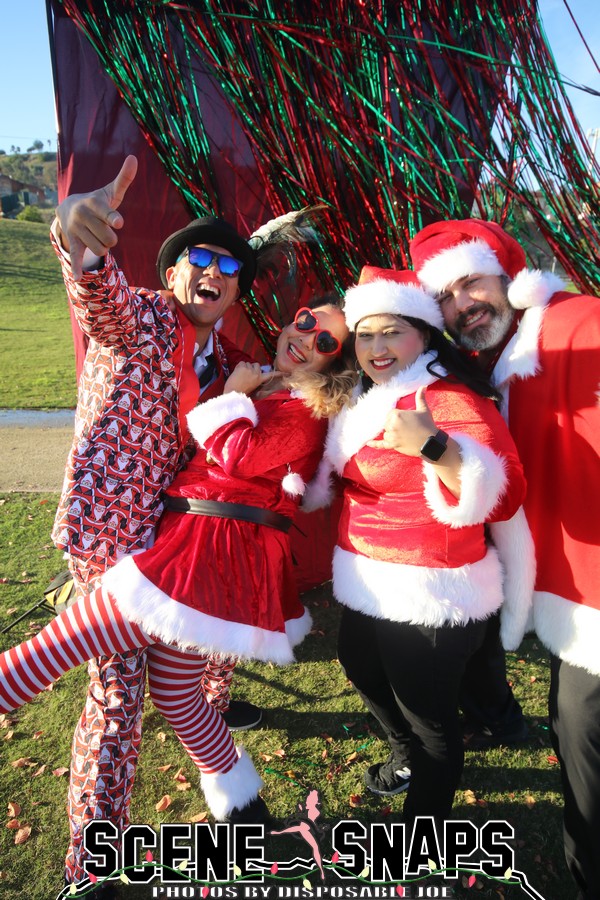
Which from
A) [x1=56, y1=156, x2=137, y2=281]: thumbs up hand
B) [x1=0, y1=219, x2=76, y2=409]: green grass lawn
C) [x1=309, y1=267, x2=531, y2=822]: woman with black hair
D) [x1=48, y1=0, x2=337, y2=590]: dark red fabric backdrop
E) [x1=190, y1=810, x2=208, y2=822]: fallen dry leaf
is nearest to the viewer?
[x1=56, y1=156, x2=137, y2=281]: thumbs up hand

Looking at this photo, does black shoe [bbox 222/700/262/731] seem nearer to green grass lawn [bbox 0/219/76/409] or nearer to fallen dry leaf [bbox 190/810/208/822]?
fallen dry leaf [bbox 190/810/208/822]

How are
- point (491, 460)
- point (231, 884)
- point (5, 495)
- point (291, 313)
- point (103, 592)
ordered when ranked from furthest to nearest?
point (5, 495)
point (291, 313)
point (231, 884)
point (103, 592)
point (491, 460)

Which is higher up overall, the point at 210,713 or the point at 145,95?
the point at 145,95

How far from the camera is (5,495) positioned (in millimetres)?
5535

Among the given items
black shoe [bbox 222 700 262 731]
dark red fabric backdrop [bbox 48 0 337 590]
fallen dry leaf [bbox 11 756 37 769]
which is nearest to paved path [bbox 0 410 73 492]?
dark red fabric backdrop [bbox 48 0 337 590]

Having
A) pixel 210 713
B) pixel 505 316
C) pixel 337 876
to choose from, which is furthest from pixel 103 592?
pixel 505 316

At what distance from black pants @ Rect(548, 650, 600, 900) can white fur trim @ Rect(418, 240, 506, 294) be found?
1233 mm

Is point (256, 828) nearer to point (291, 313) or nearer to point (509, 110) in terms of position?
point (291, 313)

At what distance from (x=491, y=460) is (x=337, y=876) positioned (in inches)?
63.1

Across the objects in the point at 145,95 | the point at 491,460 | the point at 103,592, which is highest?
the point at 145,95

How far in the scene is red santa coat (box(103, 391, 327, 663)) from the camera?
5.97ft

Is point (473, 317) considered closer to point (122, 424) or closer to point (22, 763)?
point (122, 424)

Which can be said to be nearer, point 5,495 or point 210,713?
point 210,713

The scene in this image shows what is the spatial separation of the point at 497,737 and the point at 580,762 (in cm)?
104
